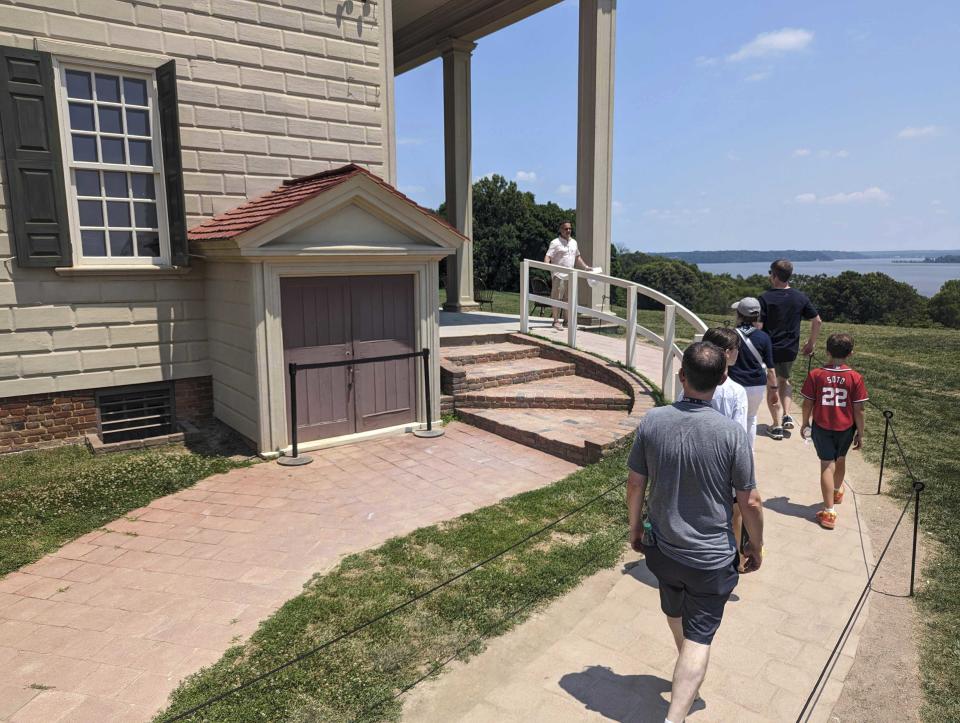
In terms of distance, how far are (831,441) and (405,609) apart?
3.79 m

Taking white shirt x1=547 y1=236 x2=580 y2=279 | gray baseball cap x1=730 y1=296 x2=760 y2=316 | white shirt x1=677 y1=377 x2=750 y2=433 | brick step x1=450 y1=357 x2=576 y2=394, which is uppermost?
white shirt x1=547 y1=236 x2=580 y2=279

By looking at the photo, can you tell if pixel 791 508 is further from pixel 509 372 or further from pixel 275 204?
pixel 275 204

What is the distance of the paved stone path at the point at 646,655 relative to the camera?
339 centimetres

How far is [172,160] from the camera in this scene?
7.78 metres

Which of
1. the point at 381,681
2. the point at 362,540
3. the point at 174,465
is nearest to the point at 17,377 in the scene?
the point at 174,465

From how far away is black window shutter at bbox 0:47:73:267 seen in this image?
22.7ft

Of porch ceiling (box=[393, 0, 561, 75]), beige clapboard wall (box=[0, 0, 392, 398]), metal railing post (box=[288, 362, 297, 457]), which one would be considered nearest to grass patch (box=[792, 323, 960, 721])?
metal railing post (box=[288, 362, 297, 457])

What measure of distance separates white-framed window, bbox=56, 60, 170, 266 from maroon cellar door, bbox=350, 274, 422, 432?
8.61 ft

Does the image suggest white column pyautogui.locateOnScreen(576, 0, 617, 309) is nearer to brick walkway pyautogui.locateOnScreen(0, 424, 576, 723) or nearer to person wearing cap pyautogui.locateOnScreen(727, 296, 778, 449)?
brick walkway pyautogui.locateOnScreen(0, 424, 576, 723)

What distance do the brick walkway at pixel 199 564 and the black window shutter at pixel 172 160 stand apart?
2.99 metres

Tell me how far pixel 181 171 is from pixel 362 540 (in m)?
5.19

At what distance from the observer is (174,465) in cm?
702

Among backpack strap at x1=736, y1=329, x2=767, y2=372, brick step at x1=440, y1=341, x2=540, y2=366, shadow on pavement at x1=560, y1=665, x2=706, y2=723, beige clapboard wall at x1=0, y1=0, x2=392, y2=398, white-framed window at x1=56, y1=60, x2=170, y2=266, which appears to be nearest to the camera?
shadow on pavement at x1=560, y1=665, x2=706, y2=723

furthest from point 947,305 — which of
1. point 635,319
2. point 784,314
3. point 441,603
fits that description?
point 441,603
